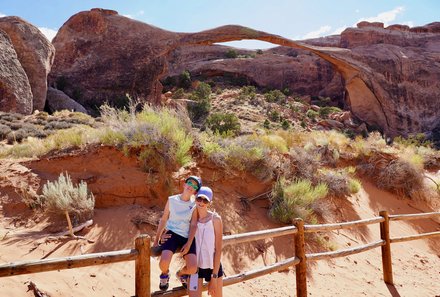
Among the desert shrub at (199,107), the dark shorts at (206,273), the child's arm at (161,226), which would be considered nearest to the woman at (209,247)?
the dark shorts at (206,273)

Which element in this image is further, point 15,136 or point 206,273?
point 15,136

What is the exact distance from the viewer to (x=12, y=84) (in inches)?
556

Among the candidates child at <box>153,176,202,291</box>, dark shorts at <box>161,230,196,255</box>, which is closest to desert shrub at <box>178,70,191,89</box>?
child at <box>153,176,202,291</box>

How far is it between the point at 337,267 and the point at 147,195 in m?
3.55

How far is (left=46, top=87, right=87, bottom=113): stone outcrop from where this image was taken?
17.7 meters

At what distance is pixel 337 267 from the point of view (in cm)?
612

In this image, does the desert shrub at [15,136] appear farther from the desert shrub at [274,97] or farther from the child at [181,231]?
the desert shrub at [274,97]

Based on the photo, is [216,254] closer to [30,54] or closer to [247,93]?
[30,54]

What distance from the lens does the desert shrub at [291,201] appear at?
6.57 metres

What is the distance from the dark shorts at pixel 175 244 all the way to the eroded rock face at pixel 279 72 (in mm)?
30957

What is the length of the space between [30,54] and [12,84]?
309 cm

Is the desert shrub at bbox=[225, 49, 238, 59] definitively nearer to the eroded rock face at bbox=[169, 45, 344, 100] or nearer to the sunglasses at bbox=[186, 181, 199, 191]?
the eroded rock face at bbox=[169, 45, 344, 100]

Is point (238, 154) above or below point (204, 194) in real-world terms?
below

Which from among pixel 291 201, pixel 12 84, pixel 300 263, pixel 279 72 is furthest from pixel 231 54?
pixel 300 263
